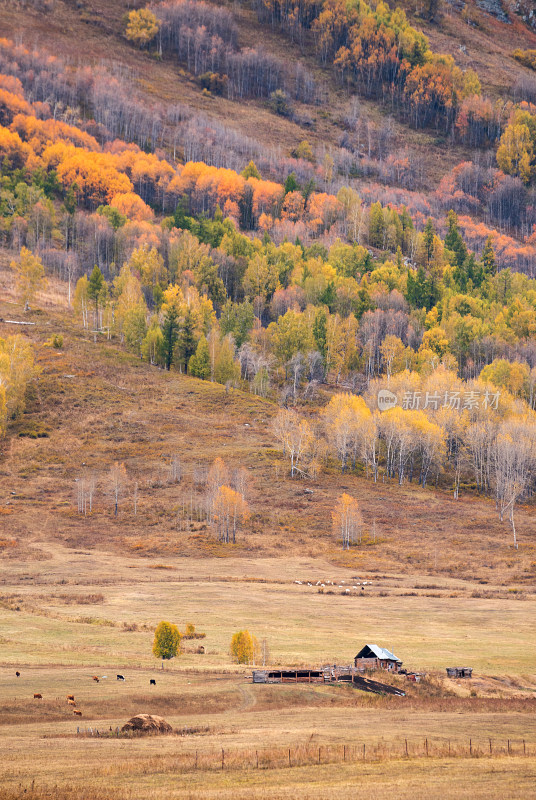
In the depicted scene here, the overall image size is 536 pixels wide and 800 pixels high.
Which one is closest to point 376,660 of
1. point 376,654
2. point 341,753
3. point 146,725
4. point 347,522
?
point 376,654

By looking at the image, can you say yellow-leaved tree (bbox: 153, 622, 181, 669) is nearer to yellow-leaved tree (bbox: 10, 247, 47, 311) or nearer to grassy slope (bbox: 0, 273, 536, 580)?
grassy slope (bbox: 0, 273, 536, 580)

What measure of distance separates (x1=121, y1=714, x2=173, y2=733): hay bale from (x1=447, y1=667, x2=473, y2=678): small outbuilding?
72.8ft

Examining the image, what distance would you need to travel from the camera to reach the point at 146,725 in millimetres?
38375

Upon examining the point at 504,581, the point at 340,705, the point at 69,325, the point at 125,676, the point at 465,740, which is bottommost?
the point at 69,325

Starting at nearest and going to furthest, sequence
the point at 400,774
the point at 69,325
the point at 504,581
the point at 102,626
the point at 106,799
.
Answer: the point at 106,799, the point at 400,774, the point at 102,626, the point at 504,581, the point at 69,325

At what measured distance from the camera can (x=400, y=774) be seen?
103ft

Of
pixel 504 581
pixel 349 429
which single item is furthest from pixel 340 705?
pixel 349 429

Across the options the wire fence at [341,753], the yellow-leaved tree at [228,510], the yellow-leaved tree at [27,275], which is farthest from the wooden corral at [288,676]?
the yellow-leaved tree at [27,275]

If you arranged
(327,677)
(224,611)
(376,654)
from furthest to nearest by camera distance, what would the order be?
(224,611)
(376,654)
(327,677)

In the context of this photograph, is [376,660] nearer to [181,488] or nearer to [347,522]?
[347,522]

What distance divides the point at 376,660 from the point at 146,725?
20593 millimetres

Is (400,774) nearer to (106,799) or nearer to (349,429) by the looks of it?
(106,799)

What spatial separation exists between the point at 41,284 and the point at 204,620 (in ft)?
420

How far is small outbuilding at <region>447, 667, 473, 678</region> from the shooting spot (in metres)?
54.1
